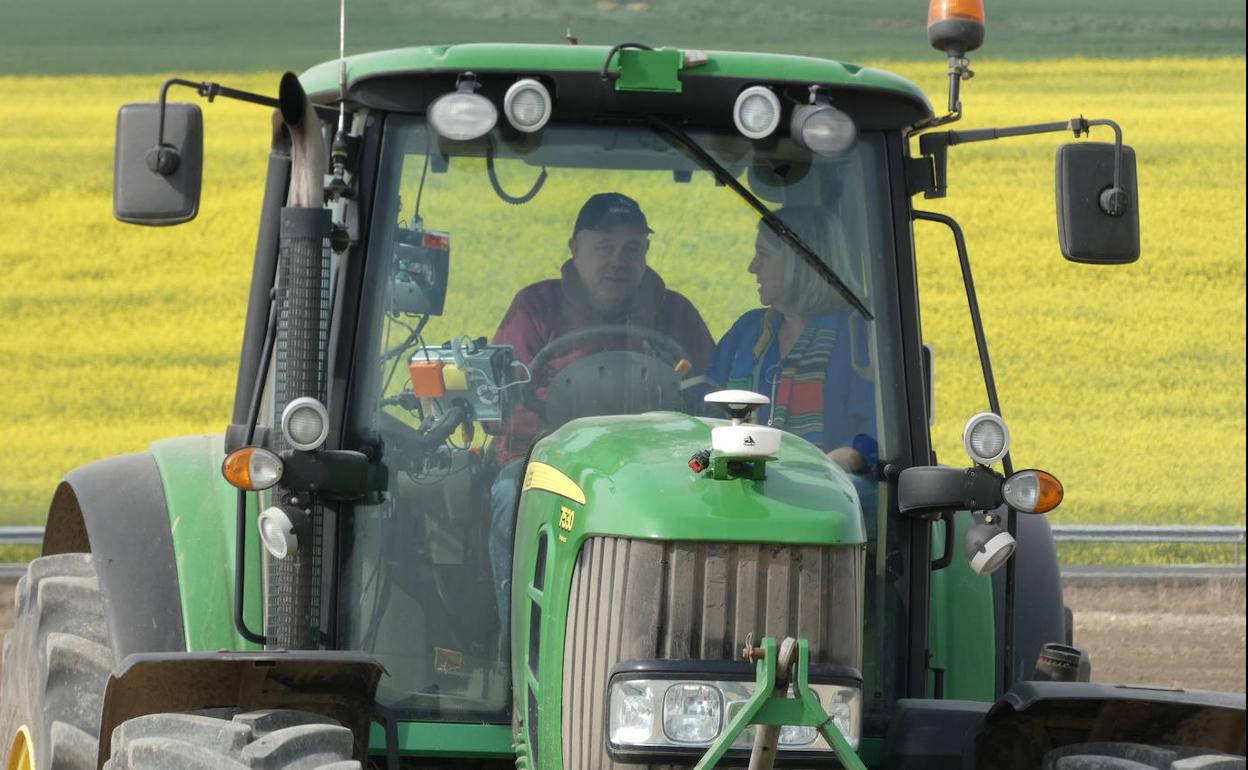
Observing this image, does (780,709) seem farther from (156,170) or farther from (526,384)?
(156,170)

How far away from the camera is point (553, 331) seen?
4.77 m

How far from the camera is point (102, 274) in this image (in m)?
18.4

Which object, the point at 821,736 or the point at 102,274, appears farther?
the point at 102,274

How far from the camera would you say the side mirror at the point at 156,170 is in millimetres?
4410

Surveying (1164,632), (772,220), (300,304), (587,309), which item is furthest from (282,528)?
(1164,632)

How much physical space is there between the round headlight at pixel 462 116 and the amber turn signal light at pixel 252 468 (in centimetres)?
92

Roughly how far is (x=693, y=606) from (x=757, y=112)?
4.67 ft

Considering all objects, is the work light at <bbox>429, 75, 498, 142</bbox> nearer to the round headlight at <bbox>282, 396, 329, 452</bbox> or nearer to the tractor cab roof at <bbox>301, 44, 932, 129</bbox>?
the tractor cab roof at <bbox>301, 44, 932, 129</bbox>

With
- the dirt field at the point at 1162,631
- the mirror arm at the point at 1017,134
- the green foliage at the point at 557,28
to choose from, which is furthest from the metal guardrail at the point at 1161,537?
the green foliage at the point at 557,28

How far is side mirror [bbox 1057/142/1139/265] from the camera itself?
4.77 metres

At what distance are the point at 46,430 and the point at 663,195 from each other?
491 inches

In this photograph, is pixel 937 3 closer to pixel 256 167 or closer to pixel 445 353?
pixel 445 353

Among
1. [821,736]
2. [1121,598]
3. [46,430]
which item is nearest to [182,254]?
[46,430]

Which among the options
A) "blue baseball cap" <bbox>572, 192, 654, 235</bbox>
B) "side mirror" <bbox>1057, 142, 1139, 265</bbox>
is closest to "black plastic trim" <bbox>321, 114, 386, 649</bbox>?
"blue baseball cap" <bbox>572, 192, 654, 235</bbox>
